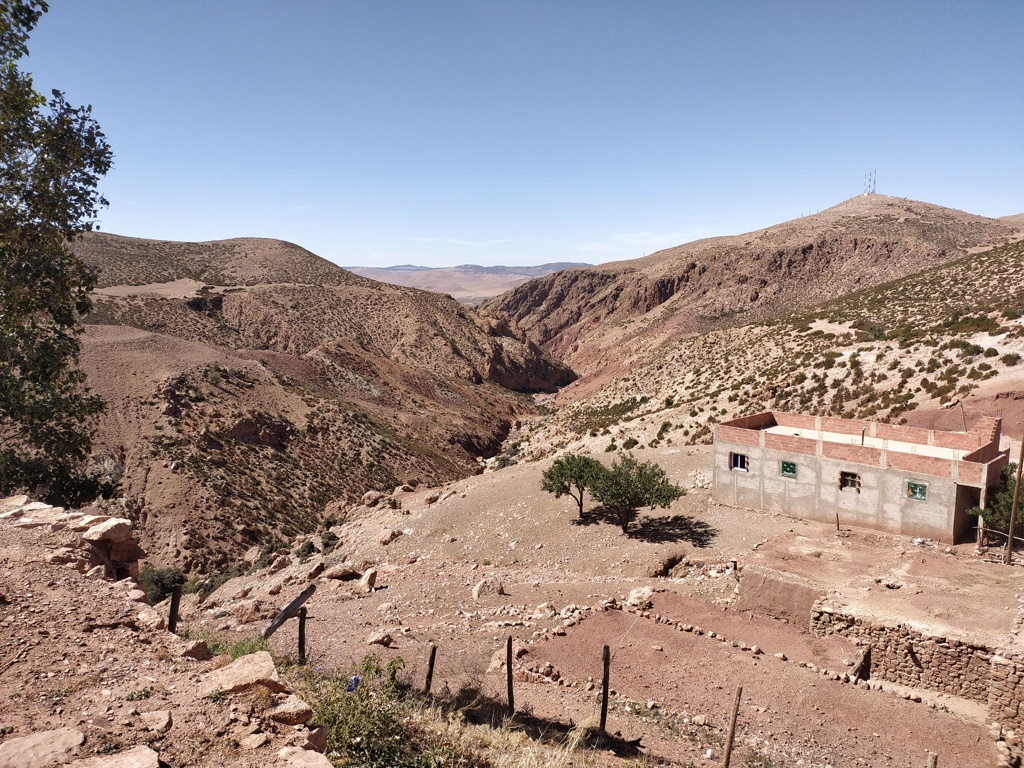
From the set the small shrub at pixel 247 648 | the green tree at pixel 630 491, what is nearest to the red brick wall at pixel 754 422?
the green tree at pixel 630 491

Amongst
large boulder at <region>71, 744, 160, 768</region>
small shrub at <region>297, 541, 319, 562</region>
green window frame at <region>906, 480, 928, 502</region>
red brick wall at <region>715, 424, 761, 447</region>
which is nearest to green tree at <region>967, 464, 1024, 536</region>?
green window frame at <region>906, 480, 928, 502</region>

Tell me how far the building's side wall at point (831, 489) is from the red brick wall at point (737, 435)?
0.17 ft

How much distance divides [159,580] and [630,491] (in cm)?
1808

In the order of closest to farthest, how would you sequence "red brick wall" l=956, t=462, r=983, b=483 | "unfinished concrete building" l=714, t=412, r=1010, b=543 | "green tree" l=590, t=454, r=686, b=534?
"red brick wall" l=956, t=462, r=983, b=483 < "unfinished concrete building" l=714, t=412, r=1010, b=543 < "green tree" l=590, t=454, r=686, b=534

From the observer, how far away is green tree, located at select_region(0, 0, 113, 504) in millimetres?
9586

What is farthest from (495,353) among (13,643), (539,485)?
(13,643)

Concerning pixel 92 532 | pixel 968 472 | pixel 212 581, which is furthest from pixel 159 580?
pixel 968 472

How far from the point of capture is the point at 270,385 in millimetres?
41188

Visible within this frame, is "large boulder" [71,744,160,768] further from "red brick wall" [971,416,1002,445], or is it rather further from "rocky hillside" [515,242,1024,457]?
"rocky hillside" [515,242,1024,457]

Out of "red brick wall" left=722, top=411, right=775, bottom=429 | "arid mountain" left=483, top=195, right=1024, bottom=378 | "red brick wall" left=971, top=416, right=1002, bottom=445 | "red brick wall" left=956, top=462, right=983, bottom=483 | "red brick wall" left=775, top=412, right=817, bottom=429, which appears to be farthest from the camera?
"arid mountain" left=483, top=195, right=1024, bottom=378

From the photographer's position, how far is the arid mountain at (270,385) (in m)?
28.7

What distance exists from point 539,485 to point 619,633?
1299 cm

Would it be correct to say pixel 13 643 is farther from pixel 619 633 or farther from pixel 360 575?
pixel 360 575

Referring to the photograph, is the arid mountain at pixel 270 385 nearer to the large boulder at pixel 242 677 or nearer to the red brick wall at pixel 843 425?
the large boulder at pixel 242 677
